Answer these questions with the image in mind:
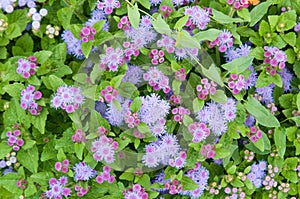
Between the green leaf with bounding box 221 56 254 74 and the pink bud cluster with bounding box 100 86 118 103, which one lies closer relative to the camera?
the pink bud cluster with bounding box 100 86 118 103

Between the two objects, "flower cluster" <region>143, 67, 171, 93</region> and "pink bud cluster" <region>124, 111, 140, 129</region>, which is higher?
"flower cluster" <region>143, 67, 171, 93</region>

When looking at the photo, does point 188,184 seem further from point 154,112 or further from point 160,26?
point 160,26

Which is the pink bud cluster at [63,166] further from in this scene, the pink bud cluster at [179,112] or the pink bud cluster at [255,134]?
the pink bud cluster at [255,134]

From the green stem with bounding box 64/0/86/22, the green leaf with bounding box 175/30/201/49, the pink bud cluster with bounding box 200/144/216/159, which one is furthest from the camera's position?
the green stem with bounding box 64/0/86/22

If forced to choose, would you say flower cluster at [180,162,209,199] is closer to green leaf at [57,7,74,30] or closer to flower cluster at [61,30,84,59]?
flower cluster at [61,30,84,59]

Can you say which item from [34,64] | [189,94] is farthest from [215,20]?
[34,64]

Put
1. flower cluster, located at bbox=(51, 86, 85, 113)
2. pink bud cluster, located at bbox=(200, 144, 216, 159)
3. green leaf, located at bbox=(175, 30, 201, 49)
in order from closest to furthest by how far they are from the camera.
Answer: green leaf, located at bbox=(175, 30, 201, 49)
flower cluster, located at bbox=(51, 86, 85, 113)
pink bud cluster, located at bbox=(200, 144, 216, 159)

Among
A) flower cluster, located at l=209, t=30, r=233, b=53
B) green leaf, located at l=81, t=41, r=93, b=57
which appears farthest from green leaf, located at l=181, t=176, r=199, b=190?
green leaf, located at l=81, t=41, r=93, b=57
